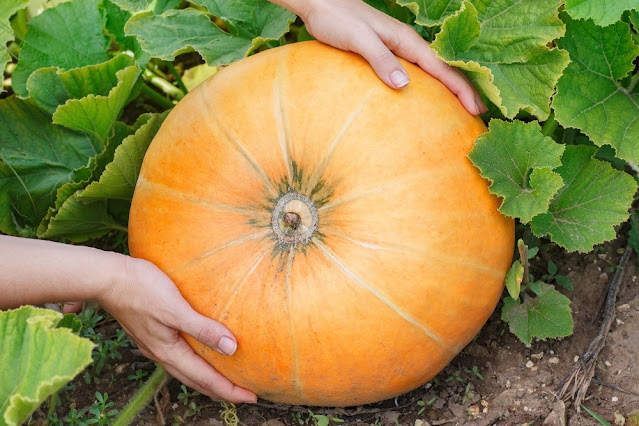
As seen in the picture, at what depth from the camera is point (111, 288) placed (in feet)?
6.10

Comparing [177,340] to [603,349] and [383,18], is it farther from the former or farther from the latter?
[603,349]

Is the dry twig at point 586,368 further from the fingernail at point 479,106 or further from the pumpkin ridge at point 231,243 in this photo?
the pumpkin ridge at point 231,243

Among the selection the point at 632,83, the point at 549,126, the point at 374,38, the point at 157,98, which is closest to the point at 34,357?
the point at 374,38

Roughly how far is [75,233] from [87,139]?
0.32 metres

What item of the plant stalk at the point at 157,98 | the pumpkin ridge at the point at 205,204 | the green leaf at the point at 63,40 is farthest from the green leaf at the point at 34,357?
the plant stalk at the point at 157,98

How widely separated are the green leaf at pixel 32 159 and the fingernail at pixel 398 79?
1.11 meters

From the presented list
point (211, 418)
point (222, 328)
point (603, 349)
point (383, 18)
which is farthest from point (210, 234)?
point (603, 349)

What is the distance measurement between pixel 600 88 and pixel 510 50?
0.31 meters

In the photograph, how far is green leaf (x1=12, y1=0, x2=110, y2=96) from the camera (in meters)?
2.48

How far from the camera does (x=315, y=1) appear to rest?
6.70 feet

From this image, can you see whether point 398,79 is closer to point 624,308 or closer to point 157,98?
point 624,308

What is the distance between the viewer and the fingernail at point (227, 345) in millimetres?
1816

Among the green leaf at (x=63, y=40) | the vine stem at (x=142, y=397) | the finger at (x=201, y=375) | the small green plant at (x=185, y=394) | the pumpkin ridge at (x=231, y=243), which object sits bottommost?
the small green plant at (x=185, y=394)

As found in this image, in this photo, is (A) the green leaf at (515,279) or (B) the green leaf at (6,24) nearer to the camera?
(A) the green leaf at (515,279)
